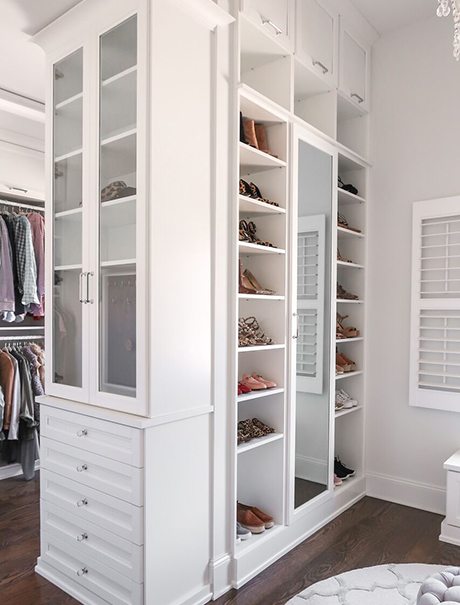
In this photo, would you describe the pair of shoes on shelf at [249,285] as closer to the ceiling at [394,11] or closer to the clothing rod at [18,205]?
the ceiling at [394,11]

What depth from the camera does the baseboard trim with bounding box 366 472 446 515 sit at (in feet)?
10.4

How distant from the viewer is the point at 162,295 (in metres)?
1.99

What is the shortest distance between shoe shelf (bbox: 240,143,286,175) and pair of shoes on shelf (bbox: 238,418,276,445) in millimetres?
1376

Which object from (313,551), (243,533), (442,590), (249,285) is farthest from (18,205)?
(442,590)

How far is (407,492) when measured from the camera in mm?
3293

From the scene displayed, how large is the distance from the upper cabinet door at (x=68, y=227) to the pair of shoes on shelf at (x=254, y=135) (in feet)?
2.59

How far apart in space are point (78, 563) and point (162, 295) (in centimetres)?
129

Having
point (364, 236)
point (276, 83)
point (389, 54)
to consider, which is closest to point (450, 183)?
point (364, 236)

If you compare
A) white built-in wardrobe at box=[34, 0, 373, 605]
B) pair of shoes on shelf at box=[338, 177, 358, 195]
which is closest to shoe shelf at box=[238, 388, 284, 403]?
white built-in wardrobe at box=[34, 0, 373, 605]

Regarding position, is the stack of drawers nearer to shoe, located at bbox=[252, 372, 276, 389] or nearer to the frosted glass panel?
the frosted glass panel

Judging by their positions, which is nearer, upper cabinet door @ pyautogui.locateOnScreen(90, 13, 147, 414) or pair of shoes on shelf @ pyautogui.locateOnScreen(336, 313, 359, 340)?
upper cabinet door @ pyautogui.locateOnScreen(90, 13, 147, 414)

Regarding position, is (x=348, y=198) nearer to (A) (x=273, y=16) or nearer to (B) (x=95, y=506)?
(A) (x=273, y=16)

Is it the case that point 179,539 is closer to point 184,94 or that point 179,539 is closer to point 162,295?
point 162,295

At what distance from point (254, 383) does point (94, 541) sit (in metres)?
1.03
